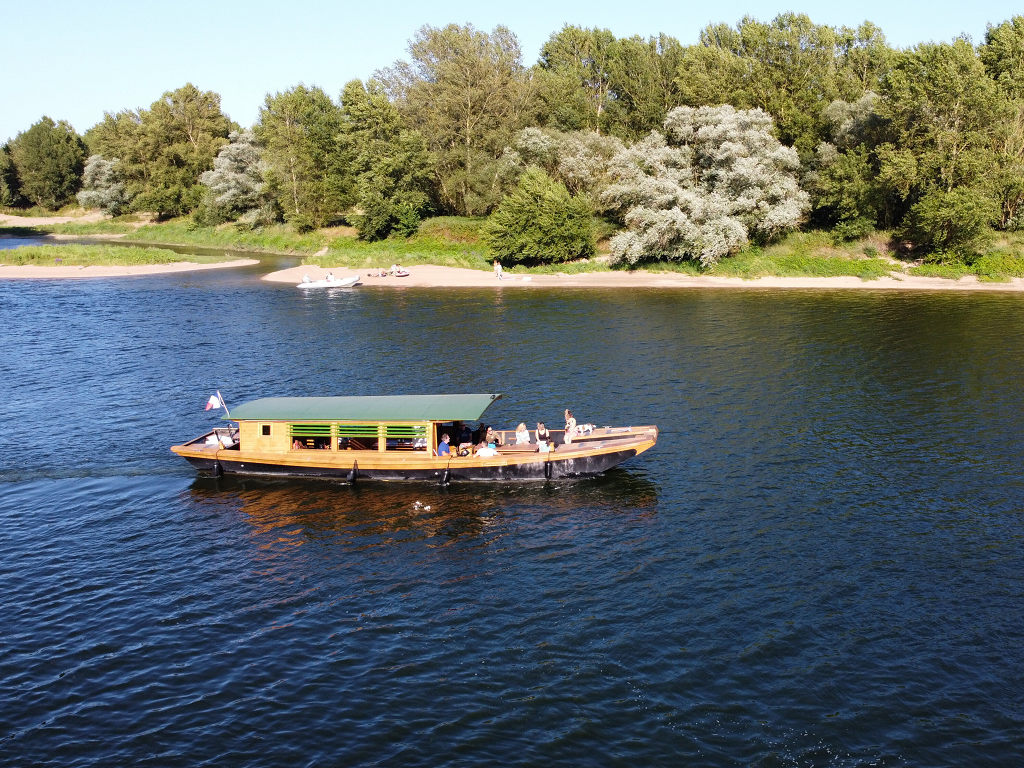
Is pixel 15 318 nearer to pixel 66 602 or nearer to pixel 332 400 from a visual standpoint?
pixel 332 400

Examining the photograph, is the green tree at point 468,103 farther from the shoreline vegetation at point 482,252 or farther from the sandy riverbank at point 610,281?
the sandy riverbank at point 610,281

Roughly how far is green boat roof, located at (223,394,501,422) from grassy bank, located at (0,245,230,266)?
307ft

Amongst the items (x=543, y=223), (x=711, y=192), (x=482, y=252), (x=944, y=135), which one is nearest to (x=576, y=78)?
(x=482, y=252)

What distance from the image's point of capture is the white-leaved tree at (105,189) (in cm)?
17612

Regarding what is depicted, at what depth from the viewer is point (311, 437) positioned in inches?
1700

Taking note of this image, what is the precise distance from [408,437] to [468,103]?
91.7 m

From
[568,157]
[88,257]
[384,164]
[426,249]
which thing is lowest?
[88,257]

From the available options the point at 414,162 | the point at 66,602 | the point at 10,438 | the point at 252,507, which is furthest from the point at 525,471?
the point at 414,162

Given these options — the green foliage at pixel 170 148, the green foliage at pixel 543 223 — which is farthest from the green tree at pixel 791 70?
the green foliage at pixel 170 148

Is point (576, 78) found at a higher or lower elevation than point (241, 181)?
higher

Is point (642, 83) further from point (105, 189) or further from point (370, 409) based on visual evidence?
point (105, 189)

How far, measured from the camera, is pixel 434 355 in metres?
66.4

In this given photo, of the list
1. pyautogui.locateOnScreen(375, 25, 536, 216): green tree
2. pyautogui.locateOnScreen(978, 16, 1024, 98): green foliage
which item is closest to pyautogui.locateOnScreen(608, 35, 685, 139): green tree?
pyautogui.locateOnScreen(375, 25, 536, 216): green tree

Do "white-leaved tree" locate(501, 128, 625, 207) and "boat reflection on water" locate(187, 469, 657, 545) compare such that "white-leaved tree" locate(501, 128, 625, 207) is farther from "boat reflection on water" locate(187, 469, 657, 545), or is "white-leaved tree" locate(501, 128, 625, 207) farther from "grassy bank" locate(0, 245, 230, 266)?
"boat reflection on water" locate(187, 469, 657, 545)
